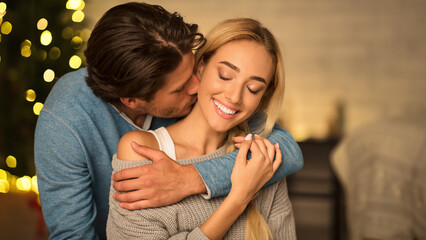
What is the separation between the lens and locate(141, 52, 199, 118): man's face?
141cm

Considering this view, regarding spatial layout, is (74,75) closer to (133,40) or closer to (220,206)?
(133,40)

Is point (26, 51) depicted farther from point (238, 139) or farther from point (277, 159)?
point (277, 159)

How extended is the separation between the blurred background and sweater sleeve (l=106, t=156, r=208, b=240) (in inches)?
74.8

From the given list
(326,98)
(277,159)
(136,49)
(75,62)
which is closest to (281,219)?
(277,159)

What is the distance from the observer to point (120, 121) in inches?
62.8

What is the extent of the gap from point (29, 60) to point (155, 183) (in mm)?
2387

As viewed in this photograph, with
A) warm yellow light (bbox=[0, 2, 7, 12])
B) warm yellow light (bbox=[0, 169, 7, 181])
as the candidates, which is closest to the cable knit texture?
warm yellow light (bbox=[0, 2, 7, 12])

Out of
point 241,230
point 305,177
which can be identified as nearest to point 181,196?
point 241,230

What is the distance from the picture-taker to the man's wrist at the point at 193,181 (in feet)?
4.04

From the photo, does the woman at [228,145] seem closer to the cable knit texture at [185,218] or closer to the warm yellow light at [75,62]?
the cable knit texture at [185,218]

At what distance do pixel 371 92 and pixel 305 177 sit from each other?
1117 mm

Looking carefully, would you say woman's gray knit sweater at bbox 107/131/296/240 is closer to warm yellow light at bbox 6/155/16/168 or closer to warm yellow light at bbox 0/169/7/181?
warm yellow light at bbox 6/155/16/168

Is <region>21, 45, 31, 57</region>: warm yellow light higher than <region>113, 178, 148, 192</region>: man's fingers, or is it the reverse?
<region>21, 45, 31, 57</region>: warm yellow light

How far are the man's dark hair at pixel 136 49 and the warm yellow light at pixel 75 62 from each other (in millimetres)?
1754
